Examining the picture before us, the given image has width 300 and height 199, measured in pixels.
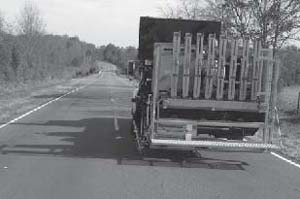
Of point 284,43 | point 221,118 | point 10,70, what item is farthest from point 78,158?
point 10,70

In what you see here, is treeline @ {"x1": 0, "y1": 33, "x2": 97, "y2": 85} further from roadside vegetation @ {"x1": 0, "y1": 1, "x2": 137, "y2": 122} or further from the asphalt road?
the asphalt road

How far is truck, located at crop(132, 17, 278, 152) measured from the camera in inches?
518

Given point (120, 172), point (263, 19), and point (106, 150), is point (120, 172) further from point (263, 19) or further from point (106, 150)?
point (263, 19)

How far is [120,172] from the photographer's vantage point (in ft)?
37.7

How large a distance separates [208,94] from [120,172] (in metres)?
2.90

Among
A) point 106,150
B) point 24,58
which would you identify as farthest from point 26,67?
point 106,150

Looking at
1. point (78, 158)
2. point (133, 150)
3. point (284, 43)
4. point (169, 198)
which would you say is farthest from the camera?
point (284, 43)

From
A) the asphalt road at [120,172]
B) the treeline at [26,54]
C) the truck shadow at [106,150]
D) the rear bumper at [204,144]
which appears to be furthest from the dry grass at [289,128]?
the treeline at [26,54]

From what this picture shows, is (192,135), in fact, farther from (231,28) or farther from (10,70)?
(10,70)

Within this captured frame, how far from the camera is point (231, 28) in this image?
100ft

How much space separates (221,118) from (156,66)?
1.81m

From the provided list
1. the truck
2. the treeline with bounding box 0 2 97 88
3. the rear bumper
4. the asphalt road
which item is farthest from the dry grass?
the treeline with bounding box 0 2 97 88

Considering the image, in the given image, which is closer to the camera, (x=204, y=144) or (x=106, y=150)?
(x=204, y=144)

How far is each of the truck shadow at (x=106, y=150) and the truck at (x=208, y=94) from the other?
1.34ft
